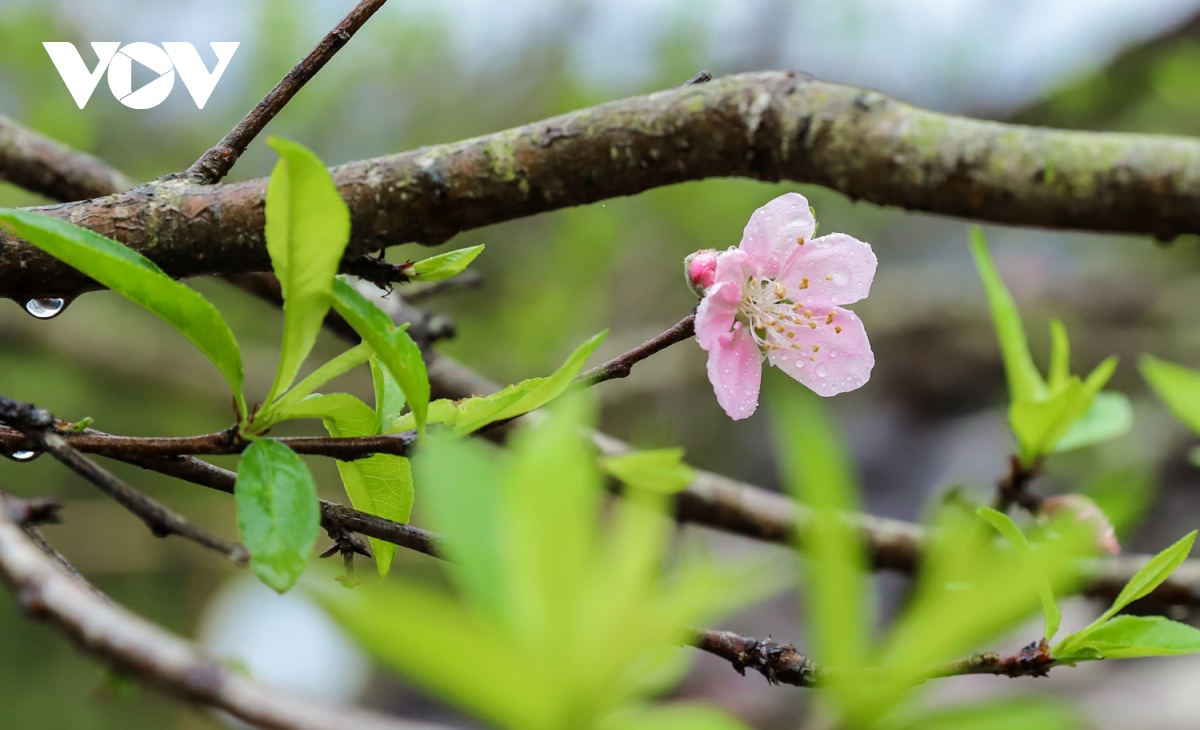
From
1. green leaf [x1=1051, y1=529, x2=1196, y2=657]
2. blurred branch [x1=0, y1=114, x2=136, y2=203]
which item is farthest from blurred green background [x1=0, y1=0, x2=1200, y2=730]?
green leaf [x1=1051, y1=529, x2=1196, y2=657]

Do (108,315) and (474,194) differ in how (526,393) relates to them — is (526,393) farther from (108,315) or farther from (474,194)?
(108,315)

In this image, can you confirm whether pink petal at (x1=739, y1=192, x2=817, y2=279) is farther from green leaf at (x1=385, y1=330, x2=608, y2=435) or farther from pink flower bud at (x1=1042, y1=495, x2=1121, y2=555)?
pink flower bud at (x1=1042, y1=495, x2=1121, y2=555)

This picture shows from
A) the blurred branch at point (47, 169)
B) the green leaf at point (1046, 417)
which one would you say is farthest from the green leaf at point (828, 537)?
the blurred branch at point (47, 169)

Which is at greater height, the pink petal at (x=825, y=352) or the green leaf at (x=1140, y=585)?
the pink petal at (x=825, y=352)

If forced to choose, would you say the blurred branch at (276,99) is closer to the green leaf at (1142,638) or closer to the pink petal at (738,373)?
the pink petal at (738,373)

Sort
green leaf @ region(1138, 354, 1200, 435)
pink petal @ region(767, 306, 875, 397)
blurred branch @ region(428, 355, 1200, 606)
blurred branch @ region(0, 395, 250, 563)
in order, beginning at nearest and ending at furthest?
blurred branch @ region(0, 395, 250, 563), pink petal @ region(767, 306, 875, 397), green leaf @ region(1138, 354, 1200, 435), blurred branch @ region(428, 355, 1200, 606)

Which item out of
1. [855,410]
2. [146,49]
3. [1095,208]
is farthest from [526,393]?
[855,410]
